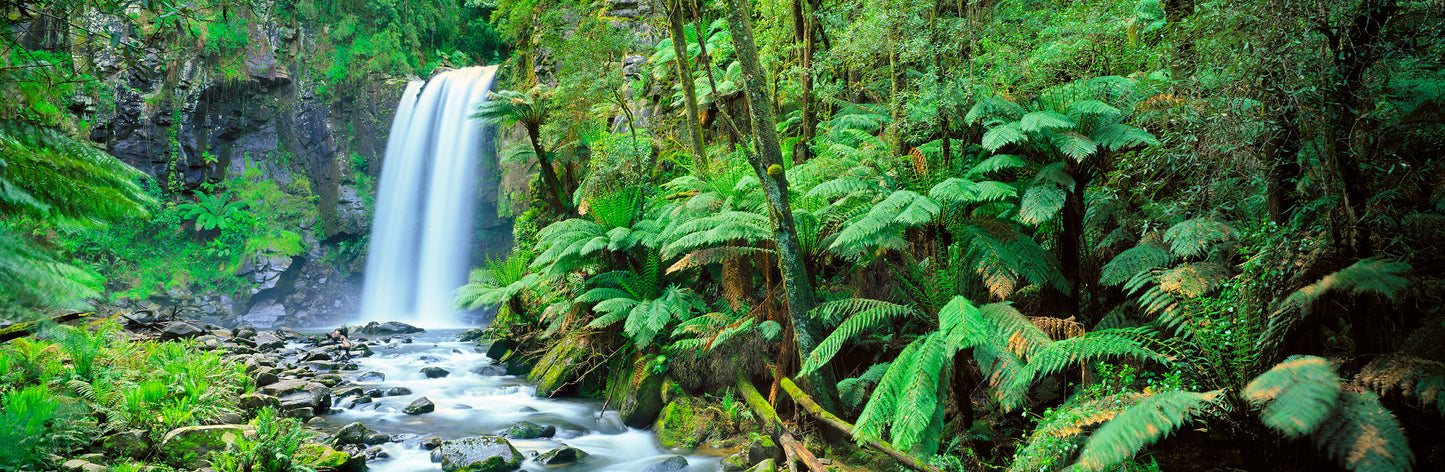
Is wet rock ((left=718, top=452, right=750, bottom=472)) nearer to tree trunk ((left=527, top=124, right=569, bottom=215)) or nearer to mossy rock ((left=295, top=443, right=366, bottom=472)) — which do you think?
mossy rock ((left=295, top=443, right=366, bottom=472))

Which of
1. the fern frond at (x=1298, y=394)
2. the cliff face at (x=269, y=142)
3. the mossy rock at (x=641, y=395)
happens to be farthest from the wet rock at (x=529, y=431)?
the cliff face at (x=269, y=142)

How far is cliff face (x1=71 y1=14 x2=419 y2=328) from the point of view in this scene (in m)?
18.1

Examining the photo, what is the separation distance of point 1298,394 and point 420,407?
7.49 metres

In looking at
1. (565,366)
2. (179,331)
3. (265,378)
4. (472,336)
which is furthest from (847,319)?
(179,331)

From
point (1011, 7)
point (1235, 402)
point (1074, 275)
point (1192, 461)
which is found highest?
point (1011, 7)

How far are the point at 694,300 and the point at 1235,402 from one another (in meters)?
4.32

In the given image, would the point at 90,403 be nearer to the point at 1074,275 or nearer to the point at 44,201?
the point at 44,201

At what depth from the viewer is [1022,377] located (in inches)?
122

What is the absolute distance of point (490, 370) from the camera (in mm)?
9375

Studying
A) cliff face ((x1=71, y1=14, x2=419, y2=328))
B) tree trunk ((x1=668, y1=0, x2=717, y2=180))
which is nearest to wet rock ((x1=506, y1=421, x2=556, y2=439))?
tree trunk ((x1=668, y1=0, x2=717, y2=180))

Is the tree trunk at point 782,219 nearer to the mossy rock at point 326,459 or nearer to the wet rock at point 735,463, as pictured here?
the wet rock at point 735,463

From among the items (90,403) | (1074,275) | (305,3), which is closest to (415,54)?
(305,3)

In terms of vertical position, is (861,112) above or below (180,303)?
above

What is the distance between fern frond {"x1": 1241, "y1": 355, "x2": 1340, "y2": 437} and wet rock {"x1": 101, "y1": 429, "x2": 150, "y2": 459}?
20.2ft
